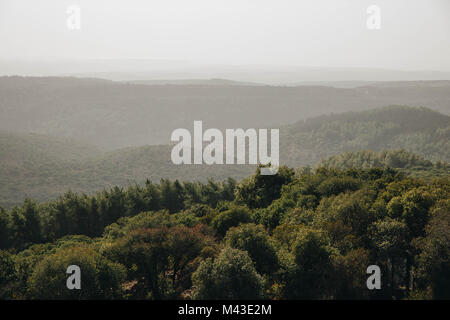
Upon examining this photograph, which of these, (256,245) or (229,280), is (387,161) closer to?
(256,245)

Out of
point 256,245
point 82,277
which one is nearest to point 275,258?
point 256,245

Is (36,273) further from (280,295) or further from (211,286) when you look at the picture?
(280,295)

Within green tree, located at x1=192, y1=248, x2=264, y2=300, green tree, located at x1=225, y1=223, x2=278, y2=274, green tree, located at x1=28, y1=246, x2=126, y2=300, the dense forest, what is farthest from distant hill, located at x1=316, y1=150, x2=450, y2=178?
green tree, located at x1=28, y1=246, x2=126, y2=300

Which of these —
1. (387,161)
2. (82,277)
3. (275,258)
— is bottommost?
(387,161)

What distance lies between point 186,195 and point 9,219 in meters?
29.6

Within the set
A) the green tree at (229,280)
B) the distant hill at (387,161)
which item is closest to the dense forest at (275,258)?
the green tree at (229,280)

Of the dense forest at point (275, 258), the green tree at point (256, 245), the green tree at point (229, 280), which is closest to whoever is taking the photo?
the green tree at point (229, 280)

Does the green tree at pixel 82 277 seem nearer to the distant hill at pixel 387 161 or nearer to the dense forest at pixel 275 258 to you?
the dense forest at pixel 275 258

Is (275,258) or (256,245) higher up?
(256,245)

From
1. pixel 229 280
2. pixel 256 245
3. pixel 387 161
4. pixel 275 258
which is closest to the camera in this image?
pixel 229 280

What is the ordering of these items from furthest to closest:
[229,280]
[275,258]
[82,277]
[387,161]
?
[387,161]
[275,258]
[82,277]
[229,280]

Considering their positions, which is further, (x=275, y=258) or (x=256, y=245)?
(x=256, y=245)

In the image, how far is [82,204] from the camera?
6956 cm
